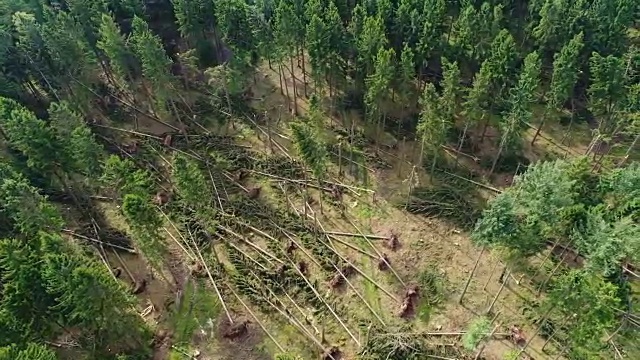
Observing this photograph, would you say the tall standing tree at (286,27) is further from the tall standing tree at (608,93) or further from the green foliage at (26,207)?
the tall standing tree at (608,93)

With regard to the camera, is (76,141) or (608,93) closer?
(76,141)

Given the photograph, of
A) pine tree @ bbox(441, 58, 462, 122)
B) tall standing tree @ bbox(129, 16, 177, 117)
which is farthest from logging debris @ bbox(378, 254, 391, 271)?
tall standing tree @ bbox(129, 16, 177, 117)

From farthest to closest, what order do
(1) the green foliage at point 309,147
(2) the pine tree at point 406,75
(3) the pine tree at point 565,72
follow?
(2) the pine tree at point 406,75, (3) the pine tree at point 565,72, (1) the green foliage at point 309,147

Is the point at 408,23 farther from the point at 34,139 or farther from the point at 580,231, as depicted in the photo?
the point at 34,139

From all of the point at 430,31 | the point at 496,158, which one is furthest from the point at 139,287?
the point at 430,31

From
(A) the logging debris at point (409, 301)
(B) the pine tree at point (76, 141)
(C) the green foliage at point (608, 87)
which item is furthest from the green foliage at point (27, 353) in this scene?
(C) the green foliage at point (608, 87)
